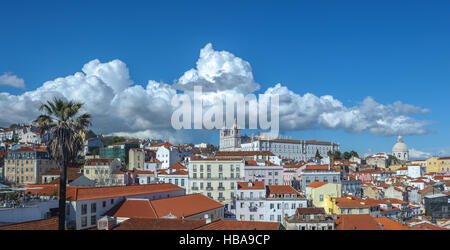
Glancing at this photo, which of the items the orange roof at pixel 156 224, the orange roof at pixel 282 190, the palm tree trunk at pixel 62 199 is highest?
the palm tree trunk at pixel 62 199

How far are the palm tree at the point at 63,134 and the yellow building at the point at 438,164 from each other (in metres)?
156

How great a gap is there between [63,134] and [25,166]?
80.2 meters

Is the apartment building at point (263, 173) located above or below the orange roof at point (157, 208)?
above

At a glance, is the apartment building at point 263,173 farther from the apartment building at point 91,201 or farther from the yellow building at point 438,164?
the yellow building at point 438,164

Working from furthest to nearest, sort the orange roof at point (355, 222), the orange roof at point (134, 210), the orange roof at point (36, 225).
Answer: the orange roof at point (355, 222)
the orange roof at point (134, 210)
the orange roof at point (36, 225)

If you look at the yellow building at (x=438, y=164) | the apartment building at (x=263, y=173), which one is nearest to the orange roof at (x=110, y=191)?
the apartment building at (x=263, y=173)

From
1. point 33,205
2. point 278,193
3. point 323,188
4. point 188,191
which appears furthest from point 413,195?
point 33,205

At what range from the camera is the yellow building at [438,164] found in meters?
146

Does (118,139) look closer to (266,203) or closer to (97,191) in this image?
(266,203)

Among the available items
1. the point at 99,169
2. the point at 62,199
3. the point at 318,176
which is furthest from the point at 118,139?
the point at 62,199

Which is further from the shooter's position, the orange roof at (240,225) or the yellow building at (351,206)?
the yellow building at (351,206)

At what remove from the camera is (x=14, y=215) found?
2408cm
